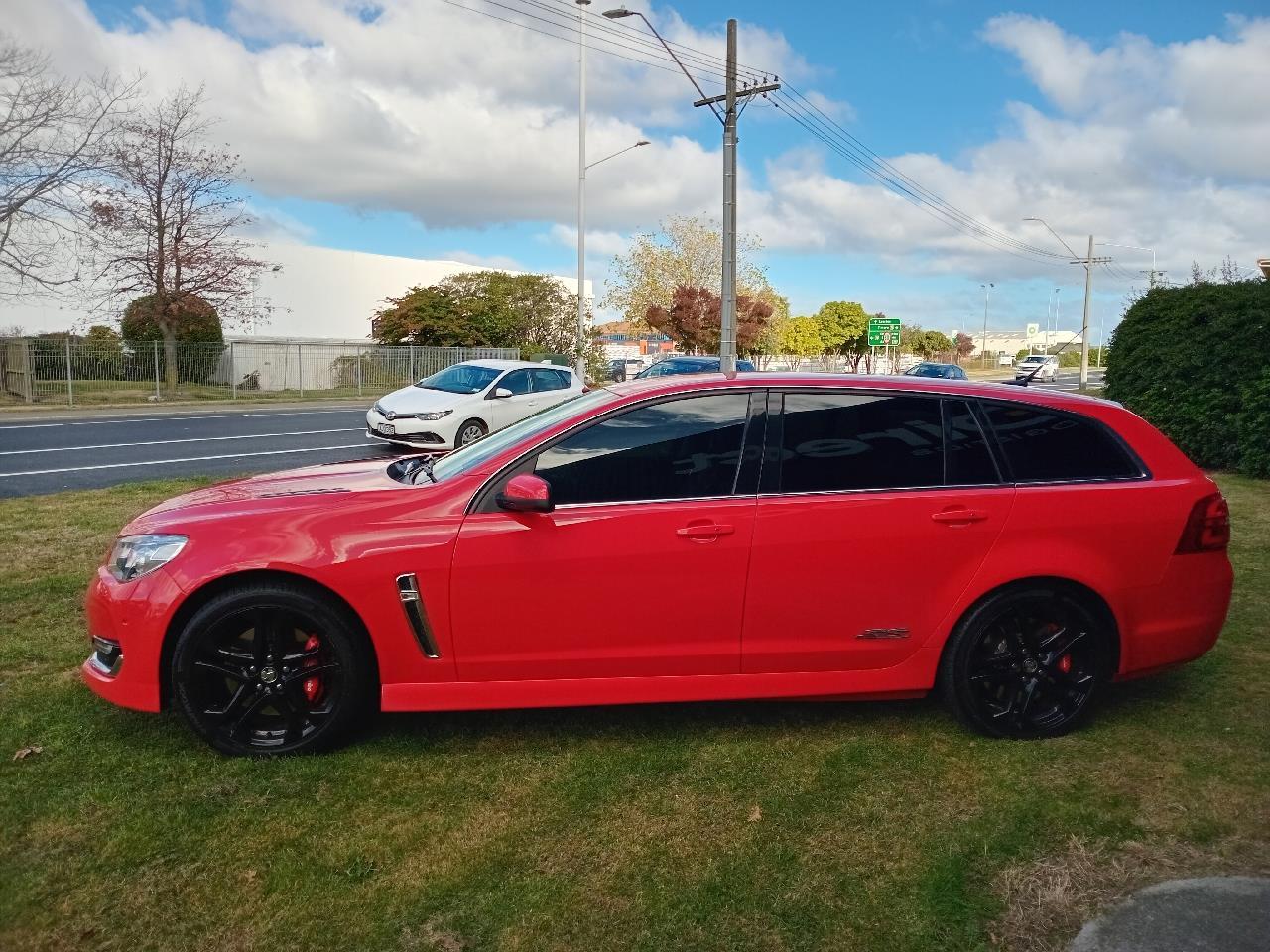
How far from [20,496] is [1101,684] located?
10.3 meters

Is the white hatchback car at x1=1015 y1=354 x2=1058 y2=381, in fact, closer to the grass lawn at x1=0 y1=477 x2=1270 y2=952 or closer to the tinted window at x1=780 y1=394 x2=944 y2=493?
the tinted window at x1=780 y1=394 x2=944 y2=493

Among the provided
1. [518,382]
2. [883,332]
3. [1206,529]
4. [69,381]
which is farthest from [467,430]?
[883,332]

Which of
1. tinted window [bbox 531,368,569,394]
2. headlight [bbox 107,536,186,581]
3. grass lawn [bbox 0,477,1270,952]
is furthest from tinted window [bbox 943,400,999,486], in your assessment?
tinted window [bbox 531,368,569,394]

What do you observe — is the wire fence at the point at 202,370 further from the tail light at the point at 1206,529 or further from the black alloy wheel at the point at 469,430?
the tail light at the point at 1206,529

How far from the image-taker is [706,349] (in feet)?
170

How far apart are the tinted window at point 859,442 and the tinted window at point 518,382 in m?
13.2

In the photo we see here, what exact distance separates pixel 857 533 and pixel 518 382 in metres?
13.7

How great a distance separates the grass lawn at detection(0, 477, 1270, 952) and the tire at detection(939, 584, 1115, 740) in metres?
0.14

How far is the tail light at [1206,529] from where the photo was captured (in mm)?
4188

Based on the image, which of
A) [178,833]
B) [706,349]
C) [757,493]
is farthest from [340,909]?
[706,349]

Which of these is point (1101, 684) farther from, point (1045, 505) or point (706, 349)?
point (706, 349)

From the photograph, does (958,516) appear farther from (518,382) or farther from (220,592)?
(518,382)

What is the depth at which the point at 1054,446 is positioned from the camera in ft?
13.8

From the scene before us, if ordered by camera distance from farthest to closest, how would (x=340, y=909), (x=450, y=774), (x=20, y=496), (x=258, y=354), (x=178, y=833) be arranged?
(x=258, y=354) → (x=20, y=496) → (x=450, y=774) → (x=178, y=833) → (x=340, y=909)
